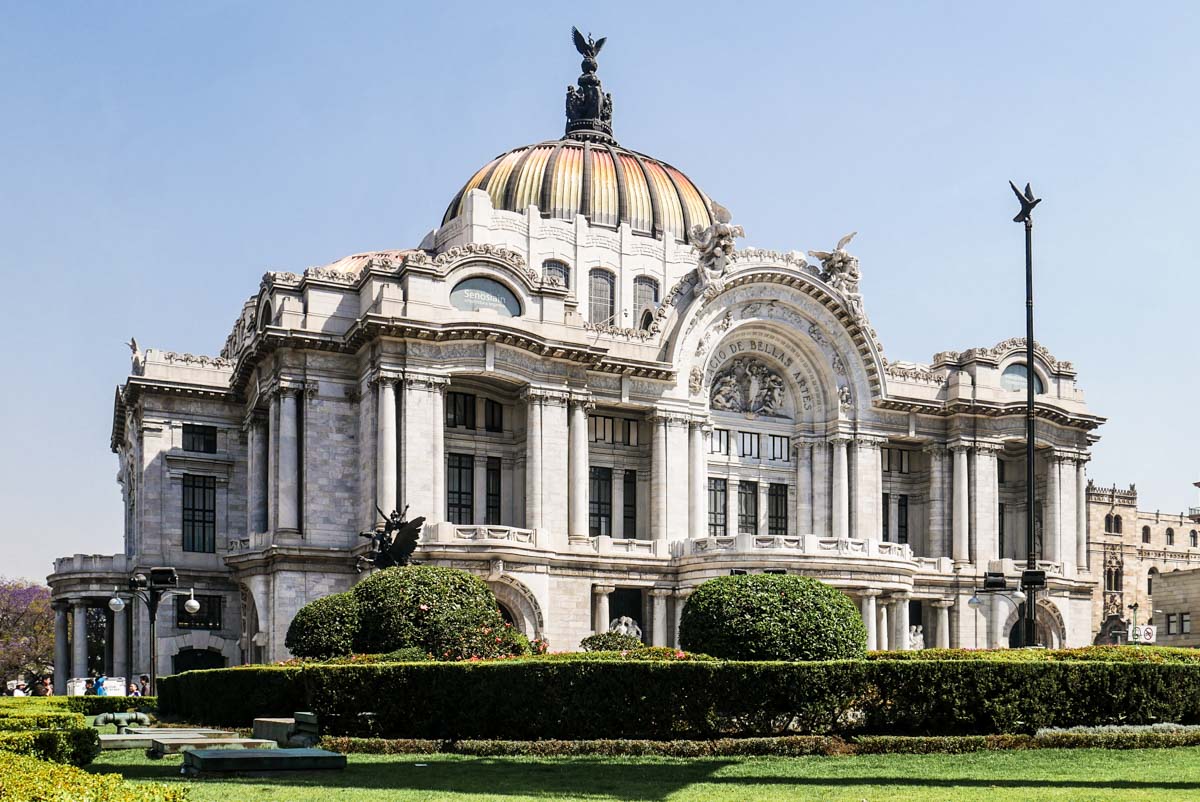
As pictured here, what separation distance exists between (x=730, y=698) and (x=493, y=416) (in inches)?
1208

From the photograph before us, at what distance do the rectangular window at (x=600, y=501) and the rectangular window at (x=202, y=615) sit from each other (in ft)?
50.2

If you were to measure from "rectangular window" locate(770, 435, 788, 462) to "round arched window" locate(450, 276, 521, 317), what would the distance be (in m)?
14.1

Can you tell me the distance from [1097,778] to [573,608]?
32.2m

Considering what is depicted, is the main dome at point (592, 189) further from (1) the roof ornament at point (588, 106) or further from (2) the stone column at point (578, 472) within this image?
(2) the stone column at point (578, 472)

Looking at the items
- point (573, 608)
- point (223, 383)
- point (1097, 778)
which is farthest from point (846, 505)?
point (1097, 778)

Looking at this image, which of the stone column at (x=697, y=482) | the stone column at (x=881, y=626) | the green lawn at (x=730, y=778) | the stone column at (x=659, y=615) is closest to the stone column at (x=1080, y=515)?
the stone column at (x=881, y=626)

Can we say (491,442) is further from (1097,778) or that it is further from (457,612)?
(1097,778)

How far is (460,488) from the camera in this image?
53.2m

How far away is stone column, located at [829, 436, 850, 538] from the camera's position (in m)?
58.7

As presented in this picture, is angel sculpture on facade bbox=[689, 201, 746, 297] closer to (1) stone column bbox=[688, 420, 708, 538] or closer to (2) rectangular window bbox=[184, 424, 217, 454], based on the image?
(1) stone column bbox=[688, 420, 708, 538]

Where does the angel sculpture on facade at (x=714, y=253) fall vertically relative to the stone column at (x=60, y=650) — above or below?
above

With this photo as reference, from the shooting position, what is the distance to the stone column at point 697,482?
55531mm

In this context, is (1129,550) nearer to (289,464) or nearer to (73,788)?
(289,464)

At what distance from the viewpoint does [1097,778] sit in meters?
20.1
